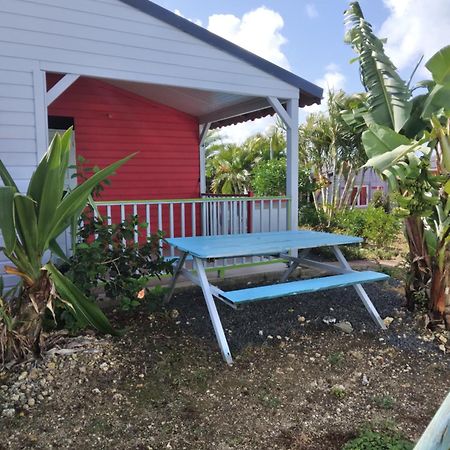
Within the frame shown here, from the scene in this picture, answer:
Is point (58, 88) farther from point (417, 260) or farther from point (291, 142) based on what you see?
point (417, 260)

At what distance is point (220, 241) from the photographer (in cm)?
464

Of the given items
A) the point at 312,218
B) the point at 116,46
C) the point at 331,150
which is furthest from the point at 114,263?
the point at 331,150

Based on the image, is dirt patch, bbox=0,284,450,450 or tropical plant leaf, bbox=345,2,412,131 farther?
tropical plant leaf, bbox=345,2,412,131

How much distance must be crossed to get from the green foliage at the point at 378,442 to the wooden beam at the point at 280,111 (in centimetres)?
451

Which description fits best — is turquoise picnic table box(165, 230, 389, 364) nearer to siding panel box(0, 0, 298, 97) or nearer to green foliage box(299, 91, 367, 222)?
siding panel box(0, 0, 298, 97)

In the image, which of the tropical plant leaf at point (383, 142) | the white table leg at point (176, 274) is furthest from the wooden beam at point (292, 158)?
the white table leg at point (176, 274)

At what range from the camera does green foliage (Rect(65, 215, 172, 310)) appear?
3.79m

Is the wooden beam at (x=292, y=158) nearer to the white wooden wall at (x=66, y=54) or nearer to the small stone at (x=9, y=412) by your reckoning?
the white wooden wall at (x=66, y=54)

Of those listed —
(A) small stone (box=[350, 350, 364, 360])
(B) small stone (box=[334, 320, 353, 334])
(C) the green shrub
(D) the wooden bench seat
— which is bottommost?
(A) small stone (box=[350, 350, 364, 360])

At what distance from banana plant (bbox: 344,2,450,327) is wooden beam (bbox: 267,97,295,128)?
1.37 m

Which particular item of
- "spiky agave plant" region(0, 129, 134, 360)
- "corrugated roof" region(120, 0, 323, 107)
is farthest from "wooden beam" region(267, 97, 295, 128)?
"spiky agave plant" region(0, 129, 134, 360)

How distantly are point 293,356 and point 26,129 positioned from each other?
143 inches

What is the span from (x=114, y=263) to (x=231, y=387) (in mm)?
1734

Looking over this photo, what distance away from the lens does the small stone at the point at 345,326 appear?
426cm
